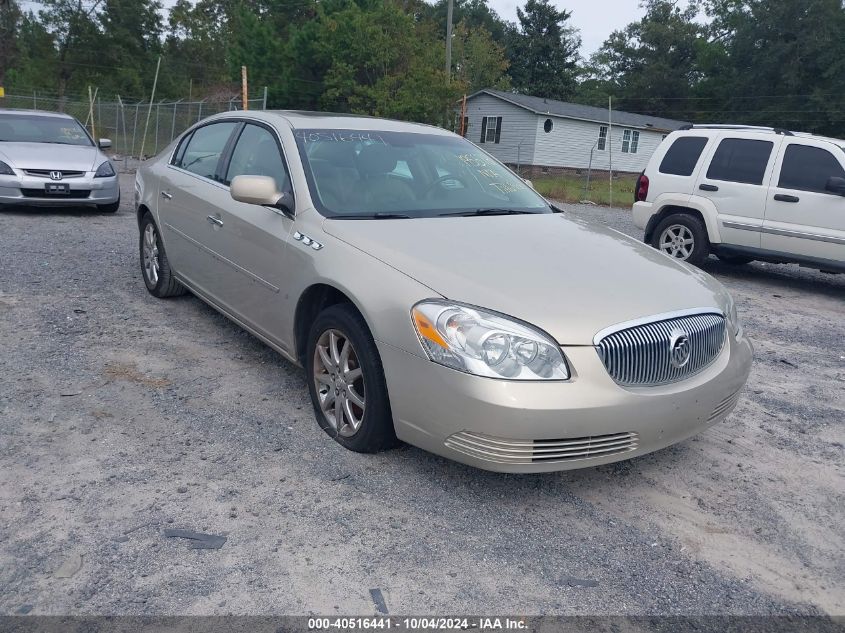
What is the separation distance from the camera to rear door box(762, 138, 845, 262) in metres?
7.91

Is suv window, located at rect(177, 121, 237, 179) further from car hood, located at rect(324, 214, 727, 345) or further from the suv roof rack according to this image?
the suv roof rack

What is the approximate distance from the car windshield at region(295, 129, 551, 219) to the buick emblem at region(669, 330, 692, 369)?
4.77ft

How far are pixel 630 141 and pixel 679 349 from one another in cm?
3726

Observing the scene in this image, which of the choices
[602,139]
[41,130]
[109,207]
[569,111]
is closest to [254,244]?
[109,207]

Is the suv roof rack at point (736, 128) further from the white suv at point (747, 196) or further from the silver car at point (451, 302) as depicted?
the silver car at point (451, 302)

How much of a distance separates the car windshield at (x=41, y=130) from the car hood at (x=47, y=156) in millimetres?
347

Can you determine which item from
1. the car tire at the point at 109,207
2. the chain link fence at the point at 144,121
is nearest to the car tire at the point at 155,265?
the car tire at the point at 109,207

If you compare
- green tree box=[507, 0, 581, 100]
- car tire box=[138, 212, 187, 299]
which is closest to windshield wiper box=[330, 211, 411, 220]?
car tire box=[138, 212, 187, 299]

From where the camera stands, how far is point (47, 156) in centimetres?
1005

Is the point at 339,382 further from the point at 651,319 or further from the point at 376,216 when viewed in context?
the point at 651,319

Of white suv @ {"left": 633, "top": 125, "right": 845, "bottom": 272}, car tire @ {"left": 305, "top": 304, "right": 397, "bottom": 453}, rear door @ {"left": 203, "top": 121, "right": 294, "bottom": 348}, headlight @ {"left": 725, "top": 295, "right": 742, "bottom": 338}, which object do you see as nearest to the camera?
car tire @ {"left": 305, "top": 304, "right": 397, "bottom": 453}

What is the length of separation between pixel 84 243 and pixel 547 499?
23.2 feet

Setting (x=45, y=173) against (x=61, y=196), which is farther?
(x=61, y=196)

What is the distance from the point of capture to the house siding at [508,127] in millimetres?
34719
